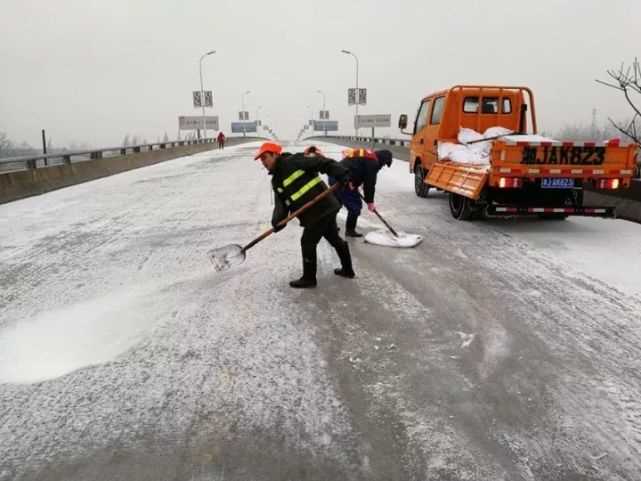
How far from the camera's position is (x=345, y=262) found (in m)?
5.15

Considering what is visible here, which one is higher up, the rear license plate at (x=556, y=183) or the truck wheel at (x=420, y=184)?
the rear license plate at (x=556, y=183)

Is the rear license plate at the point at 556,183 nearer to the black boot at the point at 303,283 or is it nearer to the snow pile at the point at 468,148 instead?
the snow pile at the point at 468,148

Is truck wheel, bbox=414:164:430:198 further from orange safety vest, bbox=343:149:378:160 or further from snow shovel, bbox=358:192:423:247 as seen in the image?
snow shovel, bbox=358:192:423:247

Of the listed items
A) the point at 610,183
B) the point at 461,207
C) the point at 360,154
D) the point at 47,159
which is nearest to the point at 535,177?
the point at 610,183

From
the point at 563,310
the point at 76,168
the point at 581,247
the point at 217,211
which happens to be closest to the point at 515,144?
the point at 581,247

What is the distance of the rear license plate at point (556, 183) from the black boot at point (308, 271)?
3.93m

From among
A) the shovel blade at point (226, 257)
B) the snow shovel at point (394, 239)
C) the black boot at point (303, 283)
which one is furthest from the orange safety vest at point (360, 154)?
the black boot at point (303, 283)

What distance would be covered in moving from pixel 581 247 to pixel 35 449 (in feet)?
20.3

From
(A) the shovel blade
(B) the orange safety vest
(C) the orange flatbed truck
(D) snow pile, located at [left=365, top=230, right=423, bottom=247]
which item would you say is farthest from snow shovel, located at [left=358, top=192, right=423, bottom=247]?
(A) the shovel blade

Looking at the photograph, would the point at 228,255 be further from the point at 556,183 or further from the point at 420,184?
the point at 420,184

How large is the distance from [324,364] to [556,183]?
521 centimetres

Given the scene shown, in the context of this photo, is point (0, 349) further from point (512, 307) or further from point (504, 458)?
point (512, 307)

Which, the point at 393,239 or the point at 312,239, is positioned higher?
the point at 312,239

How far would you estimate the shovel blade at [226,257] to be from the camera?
5266 millimetres
